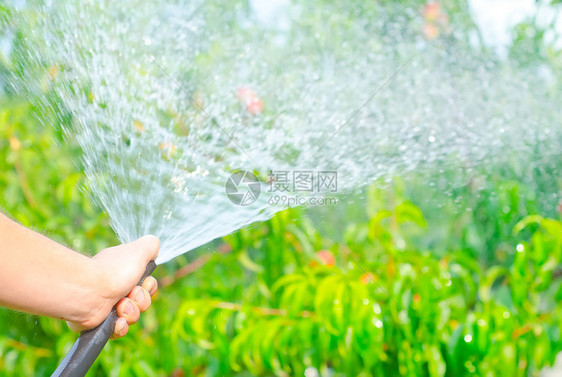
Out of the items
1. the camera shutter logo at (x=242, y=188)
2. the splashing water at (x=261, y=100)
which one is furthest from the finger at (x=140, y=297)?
the camera shutter logo at (x=242, y=188)

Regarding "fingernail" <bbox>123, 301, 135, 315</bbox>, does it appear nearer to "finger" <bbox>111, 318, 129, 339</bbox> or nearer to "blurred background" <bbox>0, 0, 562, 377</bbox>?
"finger" <bbox>111, 318, 129, 339</bbox>

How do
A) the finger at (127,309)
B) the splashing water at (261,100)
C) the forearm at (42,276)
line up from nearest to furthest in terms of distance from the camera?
the forearm at (42,276), the finger at (127,309), the splashing water at (261,100)

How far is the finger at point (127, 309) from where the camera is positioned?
1.85ft

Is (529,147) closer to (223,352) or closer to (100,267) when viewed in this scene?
(223,352)

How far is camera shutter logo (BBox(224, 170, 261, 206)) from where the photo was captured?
3.08 feet

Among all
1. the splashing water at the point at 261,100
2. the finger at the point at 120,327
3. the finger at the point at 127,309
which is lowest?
the finger at the point at 120,327

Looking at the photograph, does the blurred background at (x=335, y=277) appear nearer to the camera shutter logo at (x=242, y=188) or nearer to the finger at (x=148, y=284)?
the camera shutter logo at (x=242, y=188)

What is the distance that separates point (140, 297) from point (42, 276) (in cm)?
14

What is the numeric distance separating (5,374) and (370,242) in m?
0.77

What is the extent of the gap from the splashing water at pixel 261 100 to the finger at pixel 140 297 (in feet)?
0.68

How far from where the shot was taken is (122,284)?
54 centimetres

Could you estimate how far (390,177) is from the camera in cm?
109

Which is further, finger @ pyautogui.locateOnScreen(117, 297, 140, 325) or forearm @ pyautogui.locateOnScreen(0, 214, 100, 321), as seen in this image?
finger @ pyautogui.locateOnScreen(117, 297, 140, 325)

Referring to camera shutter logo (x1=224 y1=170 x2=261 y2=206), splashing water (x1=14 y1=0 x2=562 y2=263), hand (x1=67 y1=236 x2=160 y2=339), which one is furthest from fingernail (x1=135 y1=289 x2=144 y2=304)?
camera shutter logo (x1=224 y1=170 x2=261 y2=206)
